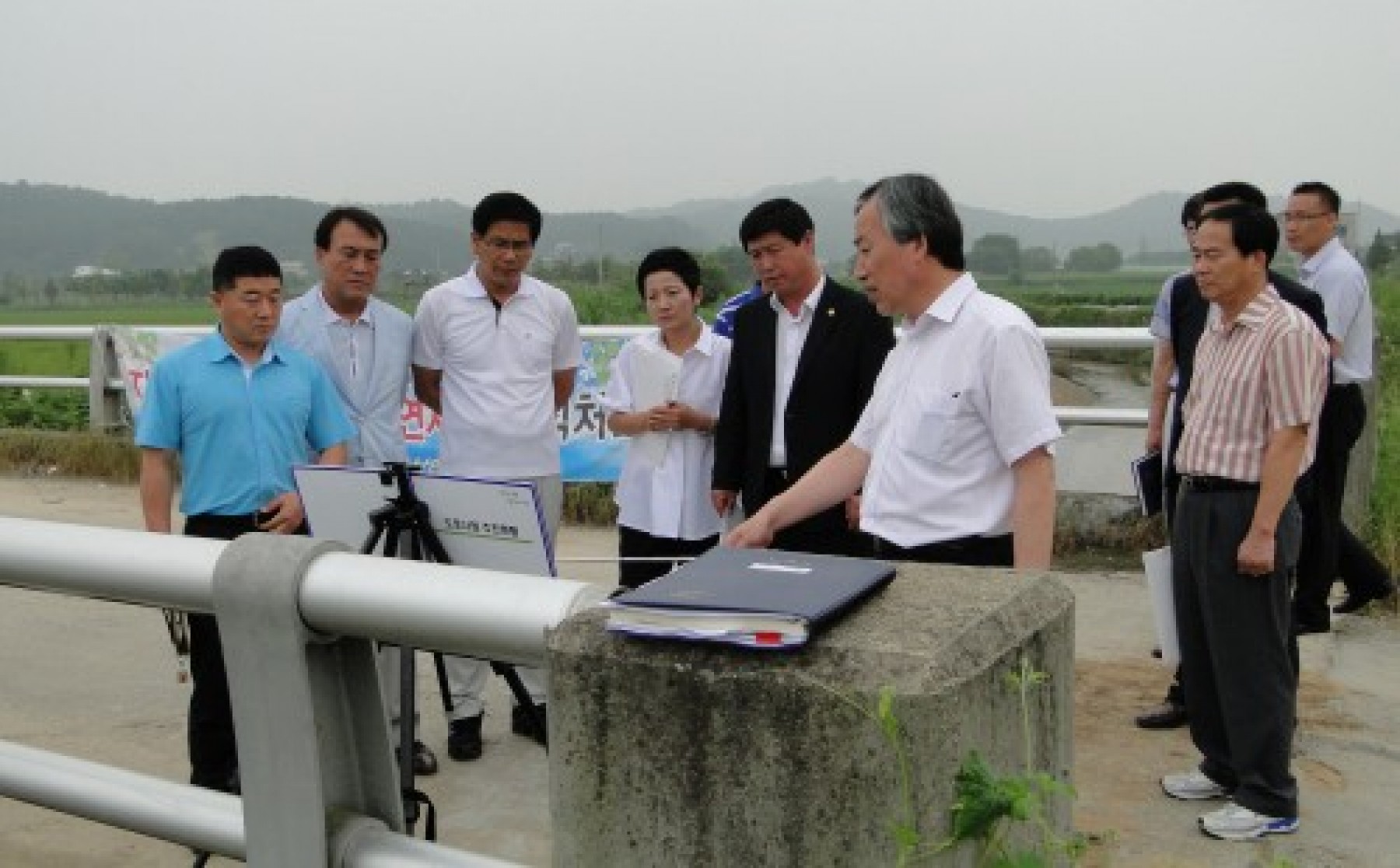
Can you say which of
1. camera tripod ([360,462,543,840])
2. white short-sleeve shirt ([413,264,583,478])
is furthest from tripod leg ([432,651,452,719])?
white short-sleeve shirt ([413,264,583,478])

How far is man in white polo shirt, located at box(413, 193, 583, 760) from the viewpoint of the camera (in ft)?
14.9

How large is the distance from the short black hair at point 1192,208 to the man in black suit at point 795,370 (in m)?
1.34

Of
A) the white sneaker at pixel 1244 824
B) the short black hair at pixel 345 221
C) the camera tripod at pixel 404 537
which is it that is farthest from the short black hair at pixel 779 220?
the white sneaker at pixel 1244 824

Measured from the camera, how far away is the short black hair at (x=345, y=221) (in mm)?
4297

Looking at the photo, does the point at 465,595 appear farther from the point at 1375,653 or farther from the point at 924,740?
the point at 1375,653

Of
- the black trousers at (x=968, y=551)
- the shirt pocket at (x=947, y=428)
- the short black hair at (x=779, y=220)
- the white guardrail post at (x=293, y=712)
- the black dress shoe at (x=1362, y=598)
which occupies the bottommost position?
the black dress shoe at (x=1362, y=598)

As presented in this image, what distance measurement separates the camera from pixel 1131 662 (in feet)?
17.7

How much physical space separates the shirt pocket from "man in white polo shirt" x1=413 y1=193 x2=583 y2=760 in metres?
1.91

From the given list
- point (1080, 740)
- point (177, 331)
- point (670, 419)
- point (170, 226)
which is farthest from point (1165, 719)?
point (170, 226)

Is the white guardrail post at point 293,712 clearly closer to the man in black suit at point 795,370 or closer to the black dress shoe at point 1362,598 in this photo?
the man in black suit at point 795,370

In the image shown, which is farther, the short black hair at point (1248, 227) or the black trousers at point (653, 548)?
the black trousers at point (653, 548)

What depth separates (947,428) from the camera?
2.95 m

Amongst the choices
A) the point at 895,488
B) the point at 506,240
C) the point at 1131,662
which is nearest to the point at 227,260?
the point at 506,240

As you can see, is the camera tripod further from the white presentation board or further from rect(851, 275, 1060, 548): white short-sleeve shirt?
rect(851, 275, 1060, 548): white short-sleeve shirt
